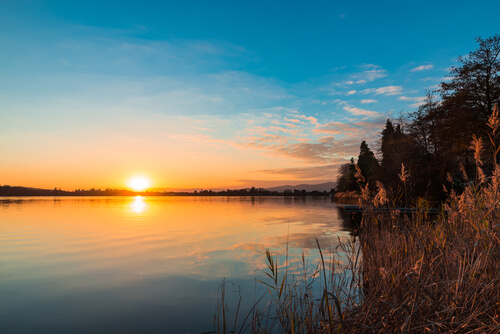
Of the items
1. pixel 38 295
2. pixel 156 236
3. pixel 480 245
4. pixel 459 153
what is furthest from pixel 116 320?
pixel 459 153

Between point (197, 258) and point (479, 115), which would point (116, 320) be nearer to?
point (197, 258)

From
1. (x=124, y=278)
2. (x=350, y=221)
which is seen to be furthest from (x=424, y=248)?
(x=350, y=221)

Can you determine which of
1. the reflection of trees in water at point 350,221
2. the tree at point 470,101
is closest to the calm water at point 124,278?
the reflection of trees in water at point 350,221

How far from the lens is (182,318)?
6.09m

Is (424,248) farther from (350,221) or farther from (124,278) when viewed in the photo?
(350,221)

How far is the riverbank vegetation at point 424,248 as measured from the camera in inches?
139

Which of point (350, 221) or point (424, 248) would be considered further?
point (350, 221)

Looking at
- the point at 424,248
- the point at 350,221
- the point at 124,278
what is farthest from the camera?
the point at 350,221

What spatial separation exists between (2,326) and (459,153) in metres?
30.6

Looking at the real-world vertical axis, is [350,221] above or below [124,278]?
below

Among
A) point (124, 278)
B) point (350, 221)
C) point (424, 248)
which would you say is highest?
point (424, 248)

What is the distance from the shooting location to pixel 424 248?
5371 millimetres

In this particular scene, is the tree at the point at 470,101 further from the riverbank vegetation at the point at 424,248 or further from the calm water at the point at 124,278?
the calm water at the point at 124,278

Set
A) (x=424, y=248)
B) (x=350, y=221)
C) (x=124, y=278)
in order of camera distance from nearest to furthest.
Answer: (x=424, y=248) < (x=124, y=278) < (x=350, y=221)
